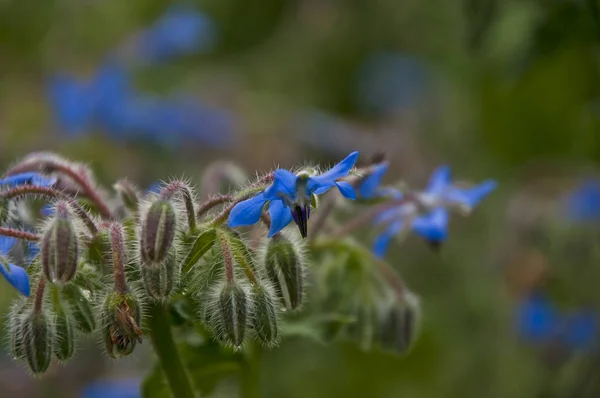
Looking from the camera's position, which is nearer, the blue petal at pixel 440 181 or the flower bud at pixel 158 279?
the flower bud at pixel 158 279

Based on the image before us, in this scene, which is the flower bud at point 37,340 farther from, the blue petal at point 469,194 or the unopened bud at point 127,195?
the blue petal at point 469,194

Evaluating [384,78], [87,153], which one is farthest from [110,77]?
[384,78]

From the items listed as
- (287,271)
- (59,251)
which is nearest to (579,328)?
(287,271)

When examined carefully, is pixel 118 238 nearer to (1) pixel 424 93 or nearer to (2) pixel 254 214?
(2) pixel 254 214

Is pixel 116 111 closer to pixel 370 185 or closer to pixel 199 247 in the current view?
pixel 370 185

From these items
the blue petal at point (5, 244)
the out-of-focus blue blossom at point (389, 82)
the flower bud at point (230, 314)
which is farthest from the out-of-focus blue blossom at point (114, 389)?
the out-of-focus blue blossom at point (389, 82)

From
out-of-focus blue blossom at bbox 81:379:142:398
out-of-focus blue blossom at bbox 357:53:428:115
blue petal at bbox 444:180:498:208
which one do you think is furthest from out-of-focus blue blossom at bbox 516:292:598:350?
out-of-focus blue blossom at bbox 357:53:428:115
